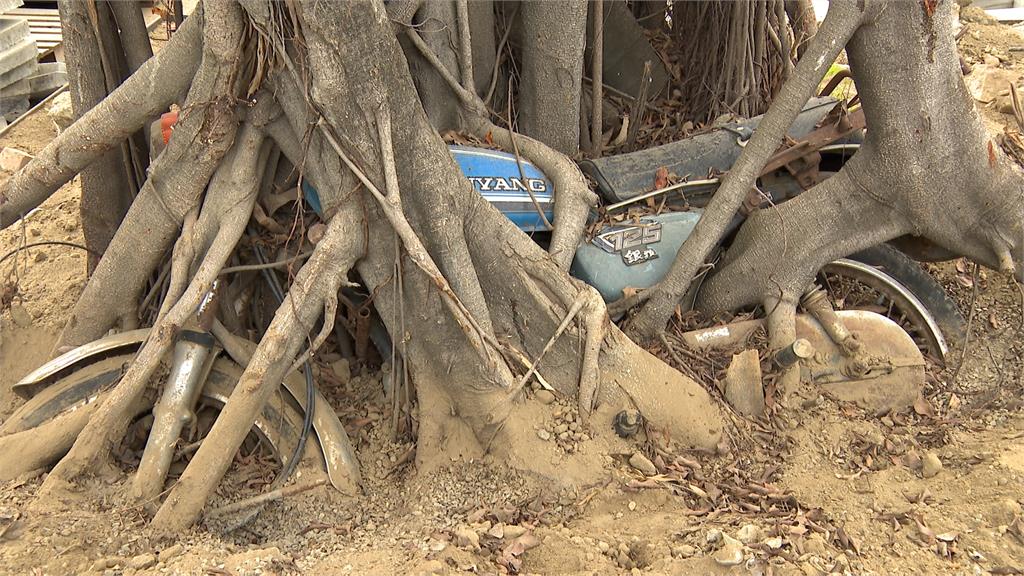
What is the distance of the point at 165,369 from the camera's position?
3.43 meters

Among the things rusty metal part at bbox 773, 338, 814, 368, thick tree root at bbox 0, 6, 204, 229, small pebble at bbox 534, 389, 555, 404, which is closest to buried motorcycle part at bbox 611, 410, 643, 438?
small pebble at bbox 534, 389, 555, 404

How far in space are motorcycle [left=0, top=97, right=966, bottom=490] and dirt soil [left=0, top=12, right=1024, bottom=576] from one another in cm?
20

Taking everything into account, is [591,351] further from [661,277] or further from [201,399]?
[201,399]

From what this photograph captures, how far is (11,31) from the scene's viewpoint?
677cm

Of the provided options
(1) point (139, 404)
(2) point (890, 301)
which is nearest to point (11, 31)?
(1) point (139, 404)

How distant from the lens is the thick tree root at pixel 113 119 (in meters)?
3.24

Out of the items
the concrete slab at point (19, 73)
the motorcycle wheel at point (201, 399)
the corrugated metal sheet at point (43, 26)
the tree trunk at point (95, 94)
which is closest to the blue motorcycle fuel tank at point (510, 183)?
the motorcycle wheel at point (201, 399)

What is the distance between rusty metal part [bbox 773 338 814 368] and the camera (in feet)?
11.7

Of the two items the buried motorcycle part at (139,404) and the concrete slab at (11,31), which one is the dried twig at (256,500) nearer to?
the buried motorcycle part at (139,404)

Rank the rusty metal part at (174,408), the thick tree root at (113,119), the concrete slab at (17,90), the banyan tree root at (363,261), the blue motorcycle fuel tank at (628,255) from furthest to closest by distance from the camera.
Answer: the concrete slab at (17,90)
the blue motorcycle fuel tank at (628,255)
the thick tree root at (113,119)
the rusty metal part at (174,408)
the banyan tree root at (363,261)

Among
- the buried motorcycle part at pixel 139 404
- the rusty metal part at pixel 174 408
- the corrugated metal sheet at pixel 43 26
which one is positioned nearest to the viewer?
the rusty metal part at pixel 174 408

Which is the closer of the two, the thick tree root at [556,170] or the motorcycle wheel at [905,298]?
the thick tree root at [556,170]

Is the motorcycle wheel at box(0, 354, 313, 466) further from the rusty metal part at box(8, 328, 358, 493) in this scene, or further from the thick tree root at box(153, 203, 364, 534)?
the thick tree root at box(153, 203, 364, 534)

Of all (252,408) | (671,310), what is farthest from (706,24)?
(252,408)
